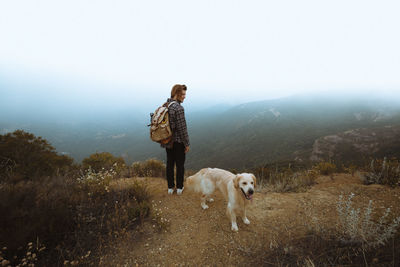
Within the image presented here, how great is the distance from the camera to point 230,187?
9.68ft

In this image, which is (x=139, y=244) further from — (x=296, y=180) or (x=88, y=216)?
(x=296, y=180)

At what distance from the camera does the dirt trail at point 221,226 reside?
7.28 ft

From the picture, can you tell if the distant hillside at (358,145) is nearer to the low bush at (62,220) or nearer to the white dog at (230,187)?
the white dog at (230,187)

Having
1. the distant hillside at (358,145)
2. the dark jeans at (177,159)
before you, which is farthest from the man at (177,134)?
the distant hillside at (358,145)

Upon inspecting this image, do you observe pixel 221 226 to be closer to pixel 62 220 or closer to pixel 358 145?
pixel 62 220

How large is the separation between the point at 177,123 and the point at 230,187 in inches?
63.5

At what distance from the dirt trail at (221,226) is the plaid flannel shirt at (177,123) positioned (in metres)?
1.37

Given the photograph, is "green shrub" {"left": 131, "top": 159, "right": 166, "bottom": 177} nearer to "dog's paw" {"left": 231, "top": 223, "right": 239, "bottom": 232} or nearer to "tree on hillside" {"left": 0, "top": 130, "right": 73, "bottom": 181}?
"tree on hillside" {"left": 0, "top": 130, "right": 73, "bottom": 181}

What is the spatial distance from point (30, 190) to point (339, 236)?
4297 mm

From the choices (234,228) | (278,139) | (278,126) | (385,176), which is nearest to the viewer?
(234,228)

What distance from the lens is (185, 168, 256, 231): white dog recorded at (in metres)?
2.74

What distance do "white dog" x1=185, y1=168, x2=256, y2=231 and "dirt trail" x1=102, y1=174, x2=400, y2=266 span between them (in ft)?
0.87

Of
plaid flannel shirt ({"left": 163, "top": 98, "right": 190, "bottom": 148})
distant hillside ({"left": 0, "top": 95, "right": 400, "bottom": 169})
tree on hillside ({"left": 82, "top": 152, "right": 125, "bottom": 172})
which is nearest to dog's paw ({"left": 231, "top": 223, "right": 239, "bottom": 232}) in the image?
plaid flannel shirt ({"left": 163, "top": 98, "right": 190, "bottom": 148})

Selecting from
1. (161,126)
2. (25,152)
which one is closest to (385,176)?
(161,126)
